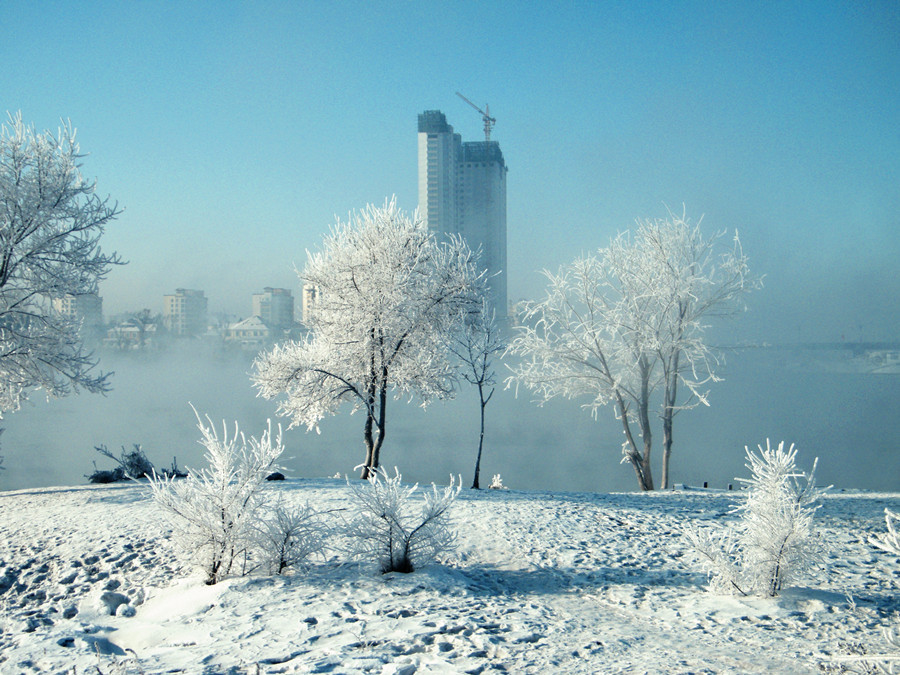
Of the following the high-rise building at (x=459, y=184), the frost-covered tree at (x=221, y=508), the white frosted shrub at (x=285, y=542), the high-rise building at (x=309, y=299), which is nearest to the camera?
the frost-covered tree at (x=221, y=508)

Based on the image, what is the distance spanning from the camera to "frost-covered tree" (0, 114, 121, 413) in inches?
450

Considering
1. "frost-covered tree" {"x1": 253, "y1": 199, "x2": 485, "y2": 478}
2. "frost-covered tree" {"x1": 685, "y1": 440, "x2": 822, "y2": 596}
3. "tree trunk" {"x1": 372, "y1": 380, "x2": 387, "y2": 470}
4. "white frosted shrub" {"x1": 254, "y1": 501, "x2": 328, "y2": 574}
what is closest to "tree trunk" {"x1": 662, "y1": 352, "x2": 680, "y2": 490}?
"frost-covered tree" {"x1": 253, "y1": 199, "x2": 485, "y2": 478}

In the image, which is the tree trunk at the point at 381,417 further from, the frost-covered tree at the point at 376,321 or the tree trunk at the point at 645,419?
the tree trunk at the point at 645,419

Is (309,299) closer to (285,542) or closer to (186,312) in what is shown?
(285,542)

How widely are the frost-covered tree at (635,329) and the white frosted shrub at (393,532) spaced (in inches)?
481

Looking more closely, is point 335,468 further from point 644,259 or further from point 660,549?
point 660,549

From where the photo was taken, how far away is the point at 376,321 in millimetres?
13875

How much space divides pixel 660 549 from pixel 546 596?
2.36 m

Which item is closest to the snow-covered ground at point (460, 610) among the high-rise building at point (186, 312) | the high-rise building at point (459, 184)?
the high-rise building at point (186, 312)

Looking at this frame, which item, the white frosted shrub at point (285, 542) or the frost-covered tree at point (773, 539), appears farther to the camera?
the white frosted shrub at point (285, 542)

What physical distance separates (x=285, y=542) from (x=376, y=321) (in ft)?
29.2

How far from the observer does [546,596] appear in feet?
16.7

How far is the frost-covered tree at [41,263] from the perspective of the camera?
11.4m

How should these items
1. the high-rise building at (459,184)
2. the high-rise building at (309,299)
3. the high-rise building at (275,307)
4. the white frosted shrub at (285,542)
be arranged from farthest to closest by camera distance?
the high-rise building at (459,184) → the high-rise building at (275,307) → the high-rise building at (309,299) → the white frosted shrub at (285,542)
